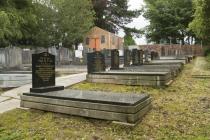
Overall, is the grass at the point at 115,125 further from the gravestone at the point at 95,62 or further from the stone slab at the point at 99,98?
the gravestone at the point at 95,62

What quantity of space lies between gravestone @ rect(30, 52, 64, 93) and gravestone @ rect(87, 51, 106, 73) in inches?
189

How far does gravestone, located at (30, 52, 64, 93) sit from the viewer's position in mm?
8242

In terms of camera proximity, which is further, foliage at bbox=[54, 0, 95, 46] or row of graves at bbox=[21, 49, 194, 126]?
foliage at bbox=[54, 0, 95, 46]

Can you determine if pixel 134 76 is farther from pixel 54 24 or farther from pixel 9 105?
pixel 54 24

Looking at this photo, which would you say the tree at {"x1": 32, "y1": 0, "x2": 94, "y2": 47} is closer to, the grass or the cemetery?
the cemetery

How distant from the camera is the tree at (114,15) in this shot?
2324 inches

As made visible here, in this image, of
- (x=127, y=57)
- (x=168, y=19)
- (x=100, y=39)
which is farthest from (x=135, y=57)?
(x=100, y=39)

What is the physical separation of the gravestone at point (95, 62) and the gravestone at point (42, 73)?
4.80 m

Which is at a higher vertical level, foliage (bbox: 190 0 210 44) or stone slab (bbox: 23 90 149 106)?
foliage (bbox: 190 0 210 44)

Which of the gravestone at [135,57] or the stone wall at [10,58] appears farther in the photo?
the stone wall at [10,58]

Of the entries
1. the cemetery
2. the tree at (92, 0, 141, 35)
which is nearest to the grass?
the cemetery

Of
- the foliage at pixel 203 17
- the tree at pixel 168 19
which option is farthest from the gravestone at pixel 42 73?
the tree at pixel 168 19

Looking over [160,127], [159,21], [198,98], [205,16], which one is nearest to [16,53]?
[205,16]

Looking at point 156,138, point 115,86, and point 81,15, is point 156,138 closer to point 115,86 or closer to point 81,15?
point 115,86
